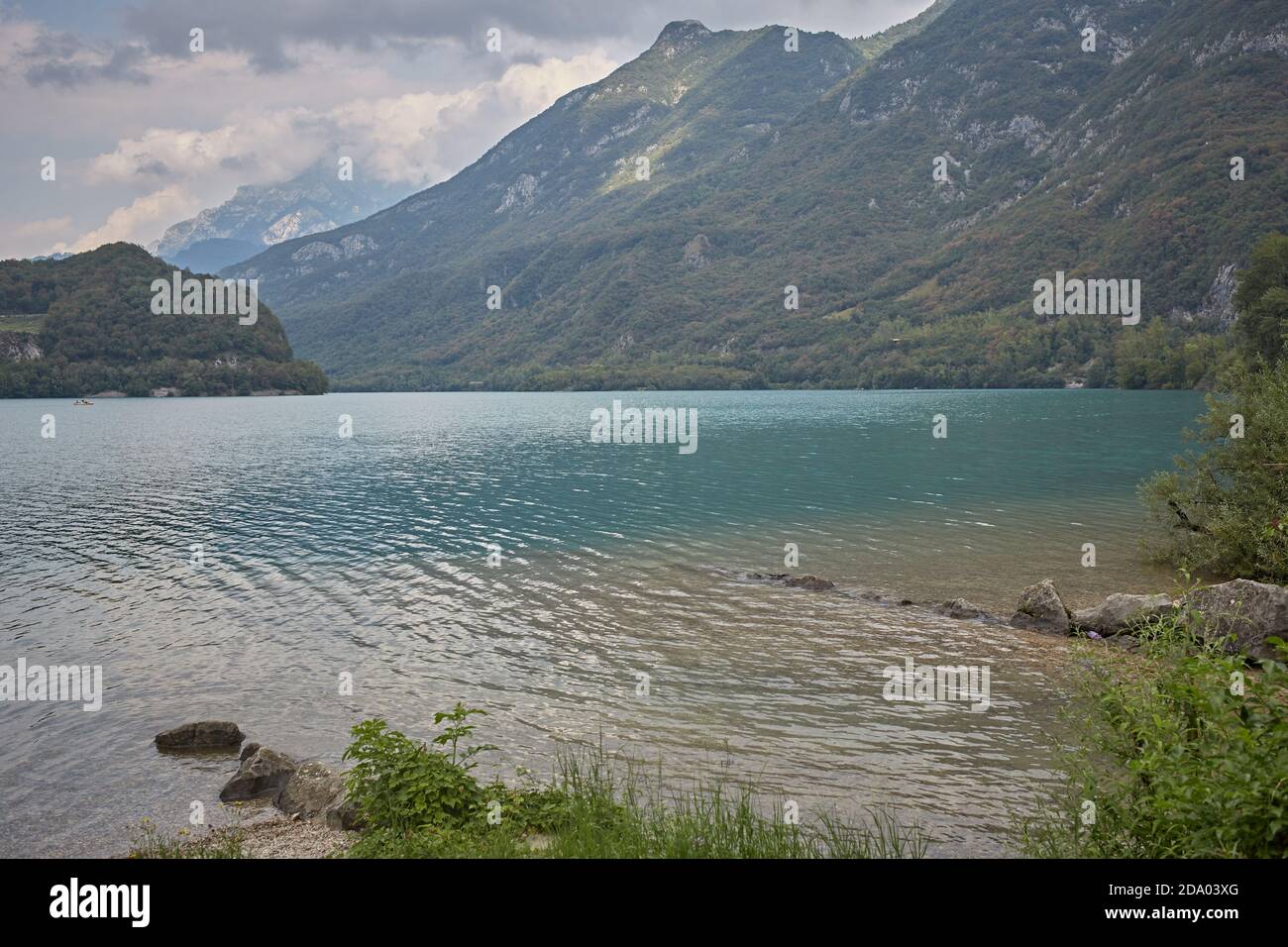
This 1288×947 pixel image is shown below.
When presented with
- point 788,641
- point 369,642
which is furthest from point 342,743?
point 788,641

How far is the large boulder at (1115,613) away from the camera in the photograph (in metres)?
20.8

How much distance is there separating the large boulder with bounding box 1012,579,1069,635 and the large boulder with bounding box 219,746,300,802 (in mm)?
18711

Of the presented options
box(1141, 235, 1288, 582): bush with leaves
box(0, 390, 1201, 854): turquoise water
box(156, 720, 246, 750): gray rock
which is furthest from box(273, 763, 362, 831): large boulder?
box(1141, 235, 1288, 582): bush with leaves

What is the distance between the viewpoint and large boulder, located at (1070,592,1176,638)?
68.2 ft

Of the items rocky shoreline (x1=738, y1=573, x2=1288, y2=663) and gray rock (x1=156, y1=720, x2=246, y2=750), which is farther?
rocky shoreline (x1=738, y1=573, x2=1288, y2=663)

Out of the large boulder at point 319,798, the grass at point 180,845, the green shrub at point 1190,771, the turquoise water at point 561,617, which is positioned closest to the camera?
the green shrub at point 1190,771

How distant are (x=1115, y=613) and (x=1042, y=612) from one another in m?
1.85

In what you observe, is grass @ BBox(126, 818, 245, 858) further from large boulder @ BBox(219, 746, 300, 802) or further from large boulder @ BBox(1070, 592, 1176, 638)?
large boulder @ BBox(1070, 592, 1176, 638)

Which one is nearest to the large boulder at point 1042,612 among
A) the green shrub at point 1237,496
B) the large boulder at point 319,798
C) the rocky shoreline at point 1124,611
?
the rocky shoreline at point 1124,611

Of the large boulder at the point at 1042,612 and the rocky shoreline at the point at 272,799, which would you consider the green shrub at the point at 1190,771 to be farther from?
the large boulder at the point at 1042,612

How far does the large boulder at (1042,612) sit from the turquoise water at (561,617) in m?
1.28

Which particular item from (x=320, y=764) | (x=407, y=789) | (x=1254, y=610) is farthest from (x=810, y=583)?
(x=407, y=789)

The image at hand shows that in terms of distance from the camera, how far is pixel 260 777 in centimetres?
1420
